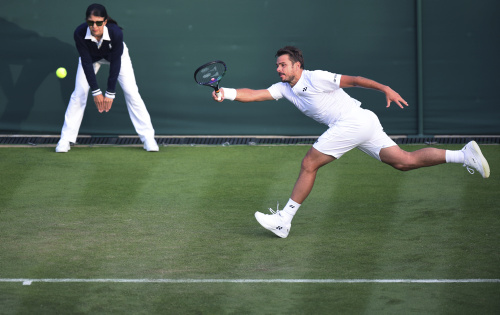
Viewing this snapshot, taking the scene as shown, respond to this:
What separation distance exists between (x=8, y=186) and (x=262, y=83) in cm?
386

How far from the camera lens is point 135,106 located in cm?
984

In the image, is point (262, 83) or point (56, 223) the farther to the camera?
point (262, 83)

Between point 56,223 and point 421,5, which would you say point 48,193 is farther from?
point 421,5

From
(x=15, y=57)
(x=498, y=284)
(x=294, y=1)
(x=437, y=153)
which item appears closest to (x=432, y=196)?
(x=437, y=153)

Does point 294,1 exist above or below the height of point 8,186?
above

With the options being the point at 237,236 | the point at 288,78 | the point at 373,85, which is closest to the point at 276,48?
the point at 288,78

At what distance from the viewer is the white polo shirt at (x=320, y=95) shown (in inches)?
239

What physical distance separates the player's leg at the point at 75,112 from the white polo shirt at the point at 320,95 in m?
4.02

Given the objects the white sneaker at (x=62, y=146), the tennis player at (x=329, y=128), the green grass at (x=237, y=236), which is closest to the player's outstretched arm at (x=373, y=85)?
the tennis player at (x=329, y=128)

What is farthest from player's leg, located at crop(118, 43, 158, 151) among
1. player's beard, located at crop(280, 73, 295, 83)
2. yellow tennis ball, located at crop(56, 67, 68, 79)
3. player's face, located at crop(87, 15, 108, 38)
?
player's beard, located at crop(280, 73, 295, 83)

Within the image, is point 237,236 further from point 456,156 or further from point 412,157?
point 456,156

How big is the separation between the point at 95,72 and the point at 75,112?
1.91 ft

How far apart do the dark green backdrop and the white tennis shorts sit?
4.31 m

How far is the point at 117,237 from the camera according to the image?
6.04m
